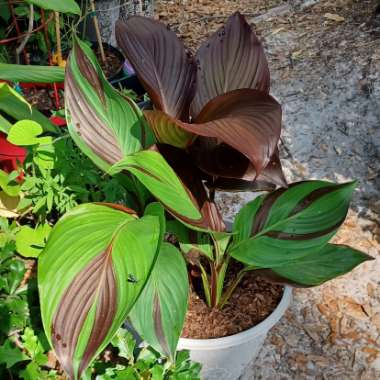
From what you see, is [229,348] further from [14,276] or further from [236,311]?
[14,276]

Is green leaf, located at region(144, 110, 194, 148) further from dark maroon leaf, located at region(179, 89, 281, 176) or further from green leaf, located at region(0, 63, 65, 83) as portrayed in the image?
green leaf, located at region(0, 63, 65, 83)

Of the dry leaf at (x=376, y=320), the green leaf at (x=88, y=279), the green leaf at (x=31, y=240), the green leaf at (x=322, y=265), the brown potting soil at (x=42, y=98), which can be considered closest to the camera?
the green leaf at (x=88, y=279)

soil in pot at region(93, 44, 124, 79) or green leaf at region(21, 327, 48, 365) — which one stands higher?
soil in pot at region(93, 44, 124, 79)

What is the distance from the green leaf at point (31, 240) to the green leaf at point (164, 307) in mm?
711

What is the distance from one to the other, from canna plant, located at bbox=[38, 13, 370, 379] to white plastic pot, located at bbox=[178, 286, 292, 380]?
135 mm

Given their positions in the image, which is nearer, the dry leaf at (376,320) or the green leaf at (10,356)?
the green leaf at (10,356)

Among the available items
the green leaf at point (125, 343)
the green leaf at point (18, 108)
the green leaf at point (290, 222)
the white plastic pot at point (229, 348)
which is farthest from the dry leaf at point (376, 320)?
the green leaf at point (18, 108)

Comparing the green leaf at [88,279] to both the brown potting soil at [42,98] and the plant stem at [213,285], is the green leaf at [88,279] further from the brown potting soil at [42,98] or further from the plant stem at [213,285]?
the brown potting soil at [42,98]

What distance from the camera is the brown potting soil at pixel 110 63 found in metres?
2.76

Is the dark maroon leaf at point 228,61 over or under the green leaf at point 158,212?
over

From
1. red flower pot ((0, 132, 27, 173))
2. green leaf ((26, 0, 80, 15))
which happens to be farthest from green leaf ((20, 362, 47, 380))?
green leaf ((26, 0, 80, 15))

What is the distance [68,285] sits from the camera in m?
1.12

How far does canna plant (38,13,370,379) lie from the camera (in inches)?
43.5

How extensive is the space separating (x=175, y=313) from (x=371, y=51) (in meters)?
2.57
